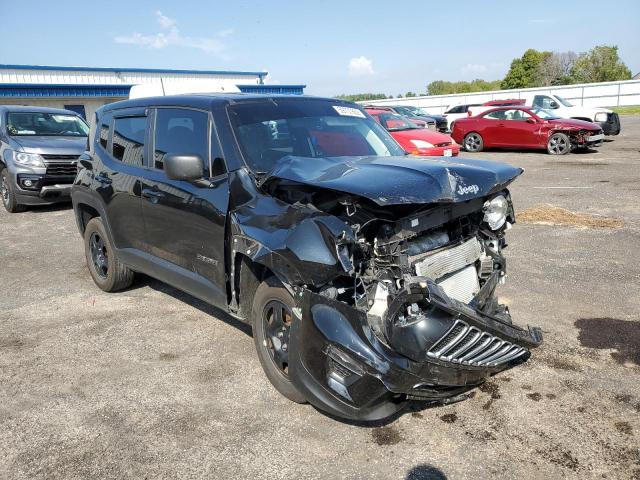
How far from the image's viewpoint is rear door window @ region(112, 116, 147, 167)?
4617 mm

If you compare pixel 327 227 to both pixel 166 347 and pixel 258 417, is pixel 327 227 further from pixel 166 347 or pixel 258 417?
pixel 166 347

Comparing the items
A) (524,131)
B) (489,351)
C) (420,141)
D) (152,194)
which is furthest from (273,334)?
(524,131)

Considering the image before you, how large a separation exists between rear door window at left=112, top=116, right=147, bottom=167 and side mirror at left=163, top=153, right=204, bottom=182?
3.72 ft

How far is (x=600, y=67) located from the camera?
64.2 metres

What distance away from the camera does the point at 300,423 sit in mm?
3211

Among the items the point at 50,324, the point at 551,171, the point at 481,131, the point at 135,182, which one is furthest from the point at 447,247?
the point at 481,131

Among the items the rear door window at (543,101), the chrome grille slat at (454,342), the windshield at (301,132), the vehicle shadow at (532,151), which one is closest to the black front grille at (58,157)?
the windshield at (301,132)

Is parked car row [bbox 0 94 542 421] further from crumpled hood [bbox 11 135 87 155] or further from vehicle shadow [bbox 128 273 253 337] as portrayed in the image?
crumpled hood [bbox 11 135 87 155]

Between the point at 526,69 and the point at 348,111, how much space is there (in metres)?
79.5

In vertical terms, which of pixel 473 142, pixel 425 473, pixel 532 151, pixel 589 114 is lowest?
pixel 425 473

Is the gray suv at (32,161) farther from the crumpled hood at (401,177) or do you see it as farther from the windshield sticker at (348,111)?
the crumpled hood at (401,177)

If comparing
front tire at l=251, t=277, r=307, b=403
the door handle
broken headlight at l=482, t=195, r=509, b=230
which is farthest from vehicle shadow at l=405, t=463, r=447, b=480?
the door handle

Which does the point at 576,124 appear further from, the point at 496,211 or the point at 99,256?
the point at 99,256

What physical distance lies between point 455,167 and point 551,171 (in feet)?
35.8
